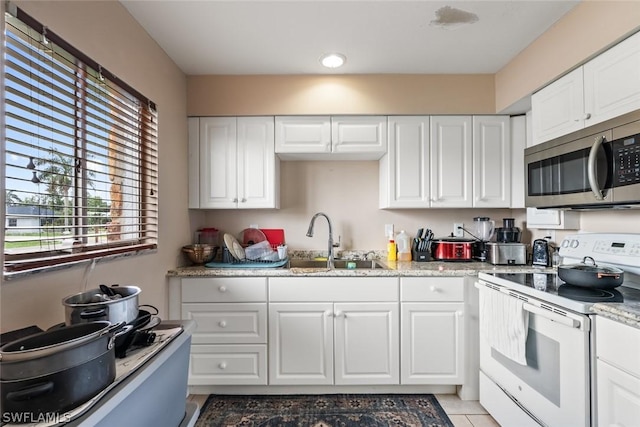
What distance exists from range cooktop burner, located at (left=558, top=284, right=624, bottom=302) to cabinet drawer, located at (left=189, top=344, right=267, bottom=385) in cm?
173

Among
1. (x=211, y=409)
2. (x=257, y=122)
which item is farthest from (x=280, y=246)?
(x=211, y=409)

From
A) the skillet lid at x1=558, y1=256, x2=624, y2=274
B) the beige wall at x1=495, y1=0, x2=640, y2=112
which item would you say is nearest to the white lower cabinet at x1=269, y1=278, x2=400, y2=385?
the skillet lid at x1=558, y1=256, x2=624, y2=274

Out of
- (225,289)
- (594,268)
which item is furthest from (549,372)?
(225,289)

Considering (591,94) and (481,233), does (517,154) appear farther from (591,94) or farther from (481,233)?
(591,94)

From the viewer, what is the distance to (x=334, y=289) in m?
2.02

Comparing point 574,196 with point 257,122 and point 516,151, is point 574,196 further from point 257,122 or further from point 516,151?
point 257,122

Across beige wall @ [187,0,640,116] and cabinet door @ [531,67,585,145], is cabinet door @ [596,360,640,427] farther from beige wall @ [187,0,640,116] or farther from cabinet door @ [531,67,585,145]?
beige wall @ [187,0,640,116]

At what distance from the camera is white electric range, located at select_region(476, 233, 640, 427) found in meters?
1.23

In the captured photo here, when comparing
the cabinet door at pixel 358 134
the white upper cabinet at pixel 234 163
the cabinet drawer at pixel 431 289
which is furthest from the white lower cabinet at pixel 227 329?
the cabinet door at pixel 358 134

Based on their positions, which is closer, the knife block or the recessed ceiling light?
the recessed ceiling light

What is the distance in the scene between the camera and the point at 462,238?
247 cm

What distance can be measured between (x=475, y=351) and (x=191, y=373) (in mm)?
1914

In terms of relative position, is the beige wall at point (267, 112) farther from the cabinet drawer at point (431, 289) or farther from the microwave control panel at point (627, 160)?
the cabinet drawer at point (431, 289)

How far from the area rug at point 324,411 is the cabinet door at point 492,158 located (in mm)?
1550
